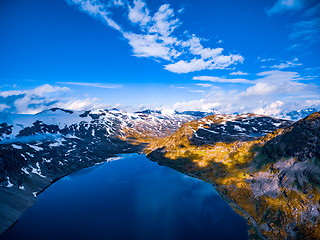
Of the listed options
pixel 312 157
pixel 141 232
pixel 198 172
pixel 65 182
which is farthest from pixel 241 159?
pixel 65 182

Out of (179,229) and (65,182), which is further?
(65,182)

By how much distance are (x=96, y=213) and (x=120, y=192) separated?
35.0 m

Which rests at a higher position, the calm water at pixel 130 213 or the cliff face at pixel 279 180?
the cliff face at pixel 279 180

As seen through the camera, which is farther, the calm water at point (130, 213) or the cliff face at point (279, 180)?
the calm water at point (130, 213)

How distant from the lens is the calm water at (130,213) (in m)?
86.4

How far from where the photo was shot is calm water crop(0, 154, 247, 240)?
86.4 m

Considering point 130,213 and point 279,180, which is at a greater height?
point 279,180

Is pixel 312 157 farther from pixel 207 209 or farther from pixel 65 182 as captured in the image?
pixel 65 182

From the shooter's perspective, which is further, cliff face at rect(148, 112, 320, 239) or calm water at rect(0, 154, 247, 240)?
calm water at rect(0, 154, 247, 240)

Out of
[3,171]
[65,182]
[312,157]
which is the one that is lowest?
[65,182]

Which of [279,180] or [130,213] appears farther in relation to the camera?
[279,180]

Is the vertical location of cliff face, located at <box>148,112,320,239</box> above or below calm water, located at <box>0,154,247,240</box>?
above

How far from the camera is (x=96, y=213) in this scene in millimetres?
106625

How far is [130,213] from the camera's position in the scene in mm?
106062
